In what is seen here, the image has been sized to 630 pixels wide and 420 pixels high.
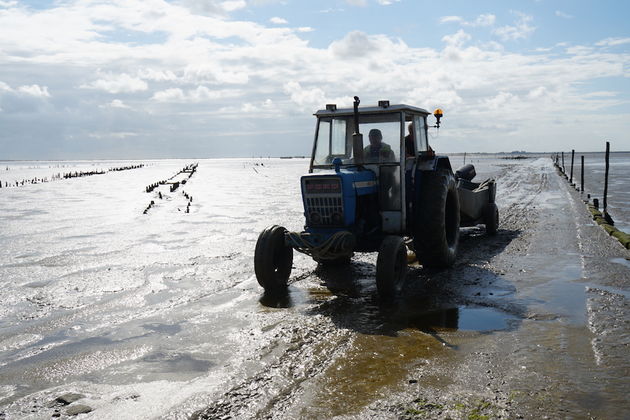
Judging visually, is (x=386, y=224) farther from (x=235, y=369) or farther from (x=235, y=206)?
(x=235, y=206)

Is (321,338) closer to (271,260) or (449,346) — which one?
(449,346)

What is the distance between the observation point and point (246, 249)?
1110 cm

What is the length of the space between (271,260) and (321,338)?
80.1 inches

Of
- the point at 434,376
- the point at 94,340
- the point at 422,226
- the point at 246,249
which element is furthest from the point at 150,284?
the point at 434,376

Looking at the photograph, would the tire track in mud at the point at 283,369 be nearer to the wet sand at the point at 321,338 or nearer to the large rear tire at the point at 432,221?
the wet sand at the point at 321,338

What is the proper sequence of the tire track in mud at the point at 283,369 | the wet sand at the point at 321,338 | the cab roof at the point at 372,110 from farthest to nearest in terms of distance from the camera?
the cab roof at the point at 372,110 → the wet sand at the point at 321,338 → the tire track in mud at the point at 283,369

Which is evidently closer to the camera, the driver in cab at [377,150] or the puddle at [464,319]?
the puddle at [464,319]

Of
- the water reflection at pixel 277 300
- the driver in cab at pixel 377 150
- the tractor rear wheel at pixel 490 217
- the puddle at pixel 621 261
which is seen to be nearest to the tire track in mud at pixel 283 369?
the water reflection at pixel 277 300

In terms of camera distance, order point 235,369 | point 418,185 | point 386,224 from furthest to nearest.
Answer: point 418,185 → point 386,224 → point 235,369

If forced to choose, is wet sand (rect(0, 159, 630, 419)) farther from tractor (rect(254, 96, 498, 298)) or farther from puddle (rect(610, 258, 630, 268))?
tractor (rect(254, 96, 498, 298))

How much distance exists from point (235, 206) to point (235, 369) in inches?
657

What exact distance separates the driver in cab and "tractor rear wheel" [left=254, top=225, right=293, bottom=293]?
171cm

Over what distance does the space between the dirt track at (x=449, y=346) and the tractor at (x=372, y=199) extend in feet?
1.51

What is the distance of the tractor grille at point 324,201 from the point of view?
7066mm
